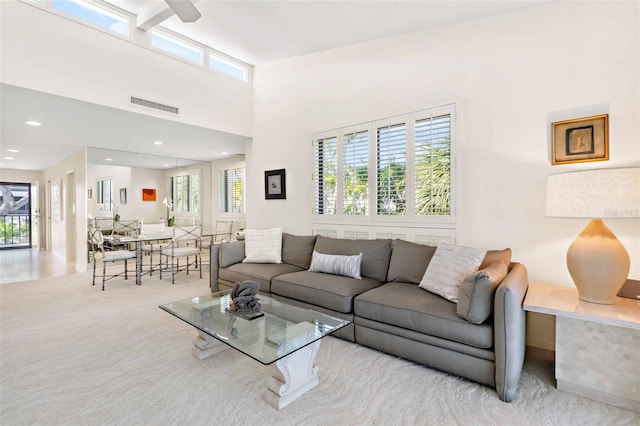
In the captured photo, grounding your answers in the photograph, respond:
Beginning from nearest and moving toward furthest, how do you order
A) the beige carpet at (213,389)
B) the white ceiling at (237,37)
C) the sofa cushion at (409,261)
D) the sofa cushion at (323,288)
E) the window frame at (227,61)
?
the beige carpet at (213,389), the sofa cushion at (323,288), the sofa cushion at (409,261), the white ceiling at (237,37), the window frame at (227,61)

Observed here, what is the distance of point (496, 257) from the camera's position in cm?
253

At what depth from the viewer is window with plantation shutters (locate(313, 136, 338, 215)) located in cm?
393

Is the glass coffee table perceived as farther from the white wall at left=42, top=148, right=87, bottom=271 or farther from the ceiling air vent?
the white wall at left=42, top=148, right=87, bottom=271

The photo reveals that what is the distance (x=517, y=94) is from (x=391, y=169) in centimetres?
128

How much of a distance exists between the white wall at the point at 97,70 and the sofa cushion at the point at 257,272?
2131 mm

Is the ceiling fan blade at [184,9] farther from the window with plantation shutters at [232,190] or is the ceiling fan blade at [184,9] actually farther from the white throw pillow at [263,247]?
the window with plantation shutters at [232,190]

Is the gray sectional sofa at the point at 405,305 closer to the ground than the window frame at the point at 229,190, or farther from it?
closer to the ground

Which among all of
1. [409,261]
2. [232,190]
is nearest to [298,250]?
[409,261]

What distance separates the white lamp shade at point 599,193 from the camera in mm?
1789

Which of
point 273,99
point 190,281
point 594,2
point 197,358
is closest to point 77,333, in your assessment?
point 197,358

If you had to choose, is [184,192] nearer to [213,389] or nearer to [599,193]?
[213,389]

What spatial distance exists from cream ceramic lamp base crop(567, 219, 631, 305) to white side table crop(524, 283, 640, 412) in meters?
0.08

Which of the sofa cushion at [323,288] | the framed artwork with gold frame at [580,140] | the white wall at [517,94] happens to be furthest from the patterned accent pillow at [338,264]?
the framed artwork with gold frame at [580,140]

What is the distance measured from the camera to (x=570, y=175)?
1.98m
